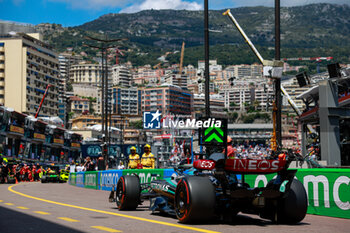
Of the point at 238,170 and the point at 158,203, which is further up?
the point at 238,170

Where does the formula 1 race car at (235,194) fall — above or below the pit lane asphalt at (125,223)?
above

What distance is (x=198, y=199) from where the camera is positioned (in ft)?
28.3

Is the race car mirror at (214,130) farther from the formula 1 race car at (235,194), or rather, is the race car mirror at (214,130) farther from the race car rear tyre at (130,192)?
the formula 1 race car at (235,194)

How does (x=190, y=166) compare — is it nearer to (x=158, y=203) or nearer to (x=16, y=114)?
(x=158, y=203)

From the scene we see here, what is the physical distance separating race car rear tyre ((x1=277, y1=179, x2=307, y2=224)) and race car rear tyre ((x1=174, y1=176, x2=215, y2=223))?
120 centimetres

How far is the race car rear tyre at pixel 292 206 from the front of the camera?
29.8 feet

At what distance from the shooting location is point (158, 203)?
1055 cm

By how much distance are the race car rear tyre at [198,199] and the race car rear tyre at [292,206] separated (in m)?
1.20

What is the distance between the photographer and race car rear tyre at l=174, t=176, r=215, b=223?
864 cm

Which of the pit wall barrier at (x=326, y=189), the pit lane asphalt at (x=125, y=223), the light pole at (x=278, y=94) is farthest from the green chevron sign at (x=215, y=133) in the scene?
the pit lane asphalt at (x=125, y=223)

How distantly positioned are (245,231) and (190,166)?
247cm

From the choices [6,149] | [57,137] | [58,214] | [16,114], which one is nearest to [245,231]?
[58,214]

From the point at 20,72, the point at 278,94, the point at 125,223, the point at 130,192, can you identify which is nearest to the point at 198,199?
the point at 125,223

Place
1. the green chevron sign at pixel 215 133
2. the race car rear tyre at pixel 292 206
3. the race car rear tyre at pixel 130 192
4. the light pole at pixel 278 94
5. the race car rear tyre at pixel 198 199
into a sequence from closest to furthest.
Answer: the race car rear tyre at pixel 198 199 → the race car rear tyre at pixel 292 206 → the race car rear tyre at pixel 130 192 → the green chevron sign at pixel 215 133 → the light pole at pixel 278 94
